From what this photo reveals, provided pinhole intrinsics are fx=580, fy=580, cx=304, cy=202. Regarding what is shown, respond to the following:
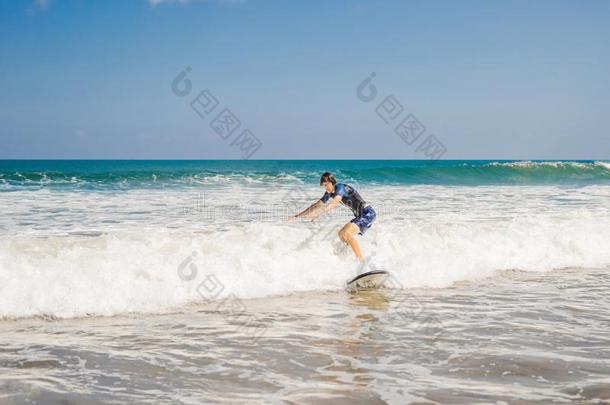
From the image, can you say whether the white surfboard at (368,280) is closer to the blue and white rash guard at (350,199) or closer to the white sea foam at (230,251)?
the white sea foam at (230,251)

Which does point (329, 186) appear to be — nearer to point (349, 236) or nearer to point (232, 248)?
point (349, 236)

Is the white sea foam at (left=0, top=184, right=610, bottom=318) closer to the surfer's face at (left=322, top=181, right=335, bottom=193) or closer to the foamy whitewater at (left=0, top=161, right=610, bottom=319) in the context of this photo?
the foamy whitewater at (left=0, top=161, right=610, bottom=319)

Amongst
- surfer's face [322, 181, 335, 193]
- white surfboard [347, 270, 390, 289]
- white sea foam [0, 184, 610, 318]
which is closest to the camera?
white sea foam [0, 184, 610, 318]

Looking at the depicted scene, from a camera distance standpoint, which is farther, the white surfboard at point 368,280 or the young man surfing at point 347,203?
the young man surfing at point 347,203

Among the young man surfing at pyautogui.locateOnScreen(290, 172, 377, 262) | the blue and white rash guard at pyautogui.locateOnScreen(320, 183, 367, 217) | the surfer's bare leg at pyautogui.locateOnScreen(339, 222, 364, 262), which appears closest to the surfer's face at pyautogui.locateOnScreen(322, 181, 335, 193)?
the young man surfing at pyautogui.locateOnScreen(290, 172, 377, 262)

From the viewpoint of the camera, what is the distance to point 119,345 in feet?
21.2

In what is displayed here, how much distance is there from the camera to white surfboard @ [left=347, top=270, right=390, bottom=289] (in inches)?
399

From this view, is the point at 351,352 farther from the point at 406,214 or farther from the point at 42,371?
the point at 406,214

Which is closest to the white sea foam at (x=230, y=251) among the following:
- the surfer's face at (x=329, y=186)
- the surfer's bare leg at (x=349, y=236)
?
the surfer's bare leg at (x=349, y=236)

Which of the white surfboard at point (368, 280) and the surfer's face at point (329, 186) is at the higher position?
the surfer's face at point (329, 186)

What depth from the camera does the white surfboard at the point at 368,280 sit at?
10.1 metres

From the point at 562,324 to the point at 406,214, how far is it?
410 inches

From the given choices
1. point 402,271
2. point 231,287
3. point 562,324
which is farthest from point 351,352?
point 402,271

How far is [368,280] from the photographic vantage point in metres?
10.2
